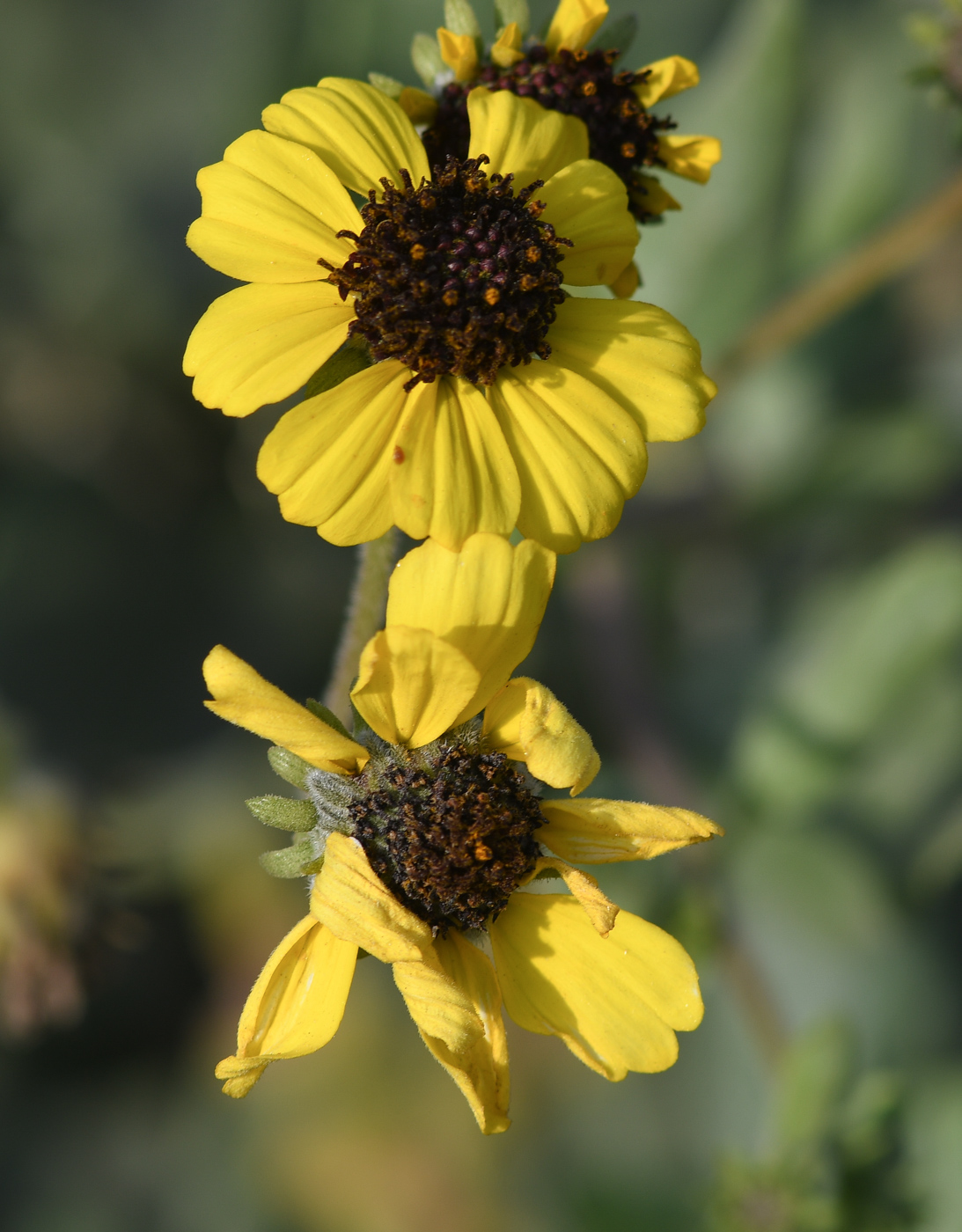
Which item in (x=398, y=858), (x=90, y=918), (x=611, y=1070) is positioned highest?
(x=398, y=858)

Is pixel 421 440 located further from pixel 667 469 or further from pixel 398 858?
pixel 667 469

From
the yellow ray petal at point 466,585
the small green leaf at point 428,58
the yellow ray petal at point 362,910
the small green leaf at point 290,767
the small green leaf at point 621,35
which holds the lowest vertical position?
the yellow ray petal at point 362,910

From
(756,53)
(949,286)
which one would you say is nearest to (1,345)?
(756,53)

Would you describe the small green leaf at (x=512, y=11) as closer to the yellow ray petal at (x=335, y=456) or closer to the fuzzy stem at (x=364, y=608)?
the yellow ray petal at (x=335, y=456)

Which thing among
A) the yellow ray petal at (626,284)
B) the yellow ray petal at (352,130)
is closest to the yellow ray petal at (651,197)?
the yellow ray petal at (626,284)

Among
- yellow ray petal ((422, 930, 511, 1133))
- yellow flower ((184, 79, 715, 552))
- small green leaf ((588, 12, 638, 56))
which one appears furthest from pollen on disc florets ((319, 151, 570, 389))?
yellow ray petal ((422, 930, 511, 1133))

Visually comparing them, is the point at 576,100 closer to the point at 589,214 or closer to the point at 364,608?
the point at 589,214

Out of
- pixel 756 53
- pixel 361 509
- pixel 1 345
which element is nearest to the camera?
pixel 361 509

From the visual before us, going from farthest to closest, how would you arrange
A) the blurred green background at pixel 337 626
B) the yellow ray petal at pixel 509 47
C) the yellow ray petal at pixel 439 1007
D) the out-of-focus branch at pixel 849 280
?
the blurred green background at pixel 337 626, the out-of-focus branch at pixel 849 280, the yellow ray petal at pixel 509 47, the yellow ray petal at pixel 439 1007
